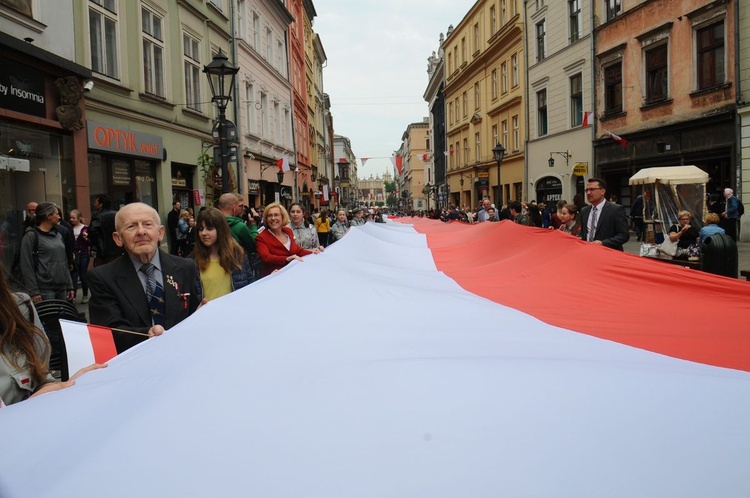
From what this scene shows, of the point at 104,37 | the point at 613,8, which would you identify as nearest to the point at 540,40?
the point at 613,8

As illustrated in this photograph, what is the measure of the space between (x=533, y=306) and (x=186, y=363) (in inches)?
114

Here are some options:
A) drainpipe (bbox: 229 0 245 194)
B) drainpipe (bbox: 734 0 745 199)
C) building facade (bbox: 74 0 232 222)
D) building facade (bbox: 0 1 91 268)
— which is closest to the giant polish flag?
building facade (bbox: 0 1 91 268)

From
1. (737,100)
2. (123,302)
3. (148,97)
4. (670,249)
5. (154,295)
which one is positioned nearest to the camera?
(123,302)

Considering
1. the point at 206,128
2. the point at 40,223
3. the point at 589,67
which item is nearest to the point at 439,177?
the point at 589,67

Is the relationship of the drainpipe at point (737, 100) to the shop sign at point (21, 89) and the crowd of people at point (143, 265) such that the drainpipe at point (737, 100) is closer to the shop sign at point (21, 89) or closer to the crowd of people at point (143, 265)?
the crowd of people at point (143, 265)

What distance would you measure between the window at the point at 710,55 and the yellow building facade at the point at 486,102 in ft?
29.8

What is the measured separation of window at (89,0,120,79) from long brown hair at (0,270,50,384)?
1246cm

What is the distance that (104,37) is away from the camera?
536 inches

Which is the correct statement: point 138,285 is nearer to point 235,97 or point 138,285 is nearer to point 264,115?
point 235,97

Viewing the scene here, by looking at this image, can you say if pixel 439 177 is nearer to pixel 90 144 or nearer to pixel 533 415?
pixel 90 144

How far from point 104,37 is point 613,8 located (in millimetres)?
19074

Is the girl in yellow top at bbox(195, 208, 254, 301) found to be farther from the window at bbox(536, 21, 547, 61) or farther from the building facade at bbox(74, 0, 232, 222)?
the window at bbox(536, 21, 547, 61)

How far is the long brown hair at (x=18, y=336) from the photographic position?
7.02 ft

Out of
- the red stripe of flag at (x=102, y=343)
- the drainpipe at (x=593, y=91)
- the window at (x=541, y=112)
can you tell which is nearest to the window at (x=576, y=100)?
the drainpipe at (x=593, y=91)
